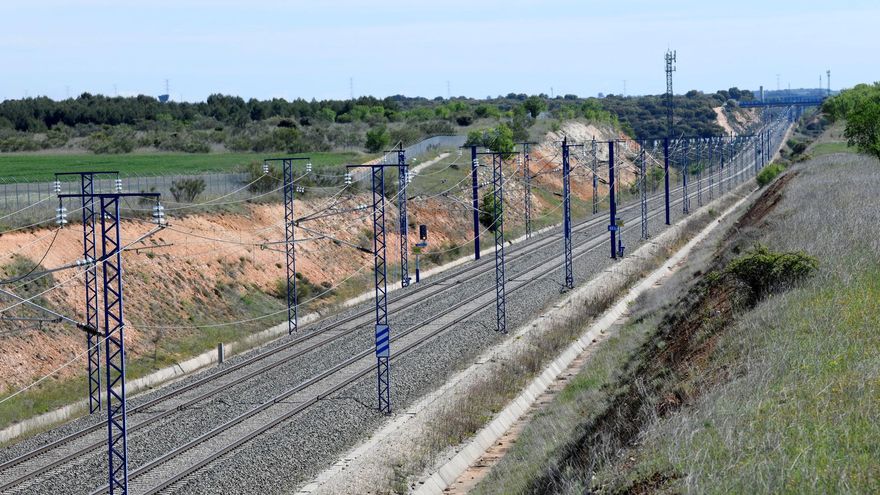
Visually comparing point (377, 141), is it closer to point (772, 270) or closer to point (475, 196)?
point (475, 196)

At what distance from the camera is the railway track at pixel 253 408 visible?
23188 millimetres

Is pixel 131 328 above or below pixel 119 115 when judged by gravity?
below

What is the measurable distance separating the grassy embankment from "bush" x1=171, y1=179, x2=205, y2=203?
90.5 ft

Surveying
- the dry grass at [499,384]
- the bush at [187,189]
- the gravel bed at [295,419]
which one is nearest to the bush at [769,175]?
the dry grass at [499,384]

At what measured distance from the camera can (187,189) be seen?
57844 millimetres

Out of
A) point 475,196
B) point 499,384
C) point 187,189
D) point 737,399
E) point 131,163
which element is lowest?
point 499,384

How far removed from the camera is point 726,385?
1936cm

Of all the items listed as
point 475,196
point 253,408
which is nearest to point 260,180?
point 475,196

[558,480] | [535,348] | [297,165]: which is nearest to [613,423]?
[558,480]

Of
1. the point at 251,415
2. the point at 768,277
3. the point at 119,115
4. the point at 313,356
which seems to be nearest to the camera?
the point at 251,415

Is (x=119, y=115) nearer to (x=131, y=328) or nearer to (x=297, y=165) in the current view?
(x=297, y=165)

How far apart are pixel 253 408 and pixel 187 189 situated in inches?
1238

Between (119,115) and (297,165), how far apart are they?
47241 mm

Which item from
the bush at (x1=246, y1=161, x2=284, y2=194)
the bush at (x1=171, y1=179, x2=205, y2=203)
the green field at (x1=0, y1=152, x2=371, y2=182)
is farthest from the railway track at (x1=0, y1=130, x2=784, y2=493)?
the green field at (x1=0, y1=152, x2=371, y2=182)
